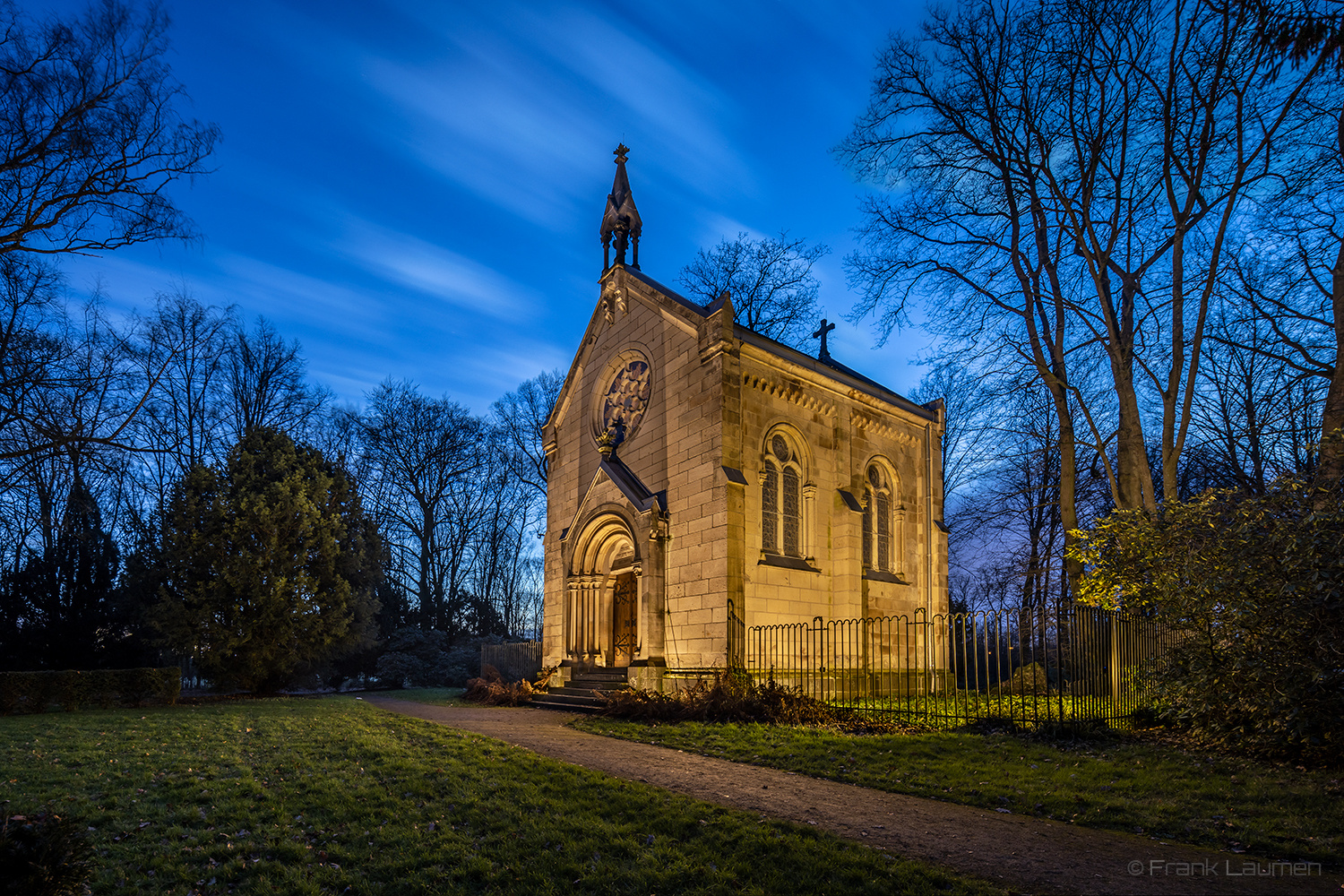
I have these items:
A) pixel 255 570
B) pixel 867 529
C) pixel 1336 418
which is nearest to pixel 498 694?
pixel 255 570

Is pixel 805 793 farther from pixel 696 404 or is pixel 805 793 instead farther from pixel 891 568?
pixel 891 568

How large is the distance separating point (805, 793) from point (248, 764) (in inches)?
245

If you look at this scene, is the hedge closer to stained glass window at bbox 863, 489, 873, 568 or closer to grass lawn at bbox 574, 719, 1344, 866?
grass lawn at bbox 574, 719, 1344, 866

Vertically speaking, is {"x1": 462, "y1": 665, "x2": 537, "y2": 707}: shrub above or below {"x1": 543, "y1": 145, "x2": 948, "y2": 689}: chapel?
below

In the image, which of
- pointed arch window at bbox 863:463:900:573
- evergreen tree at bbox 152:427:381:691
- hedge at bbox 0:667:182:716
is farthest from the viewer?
pointed arch window at bbox 863:463:900:573

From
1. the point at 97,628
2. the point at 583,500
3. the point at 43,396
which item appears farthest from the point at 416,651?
the point at 43,396

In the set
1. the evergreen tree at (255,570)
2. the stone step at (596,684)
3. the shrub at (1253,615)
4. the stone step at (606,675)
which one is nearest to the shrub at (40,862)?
the shrub at (1253,615)

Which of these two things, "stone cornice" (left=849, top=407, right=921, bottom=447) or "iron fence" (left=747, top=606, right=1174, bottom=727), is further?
"stone cornice" (left=849, top=407, right=921, bottom=447)

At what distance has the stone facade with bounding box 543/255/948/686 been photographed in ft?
48.6

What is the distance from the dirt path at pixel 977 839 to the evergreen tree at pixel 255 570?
1329cm

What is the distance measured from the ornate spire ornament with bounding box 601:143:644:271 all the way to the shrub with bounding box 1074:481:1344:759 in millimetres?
14385

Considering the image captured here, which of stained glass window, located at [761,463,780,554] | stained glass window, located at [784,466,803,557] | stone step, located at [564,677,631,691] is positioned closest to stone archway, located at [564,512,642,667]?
stone step, located at [564,677,631,691]

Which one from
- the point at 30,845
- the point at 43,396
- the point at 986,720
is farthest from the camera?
the point at 986,720

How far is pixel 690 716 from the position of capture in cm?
1221
